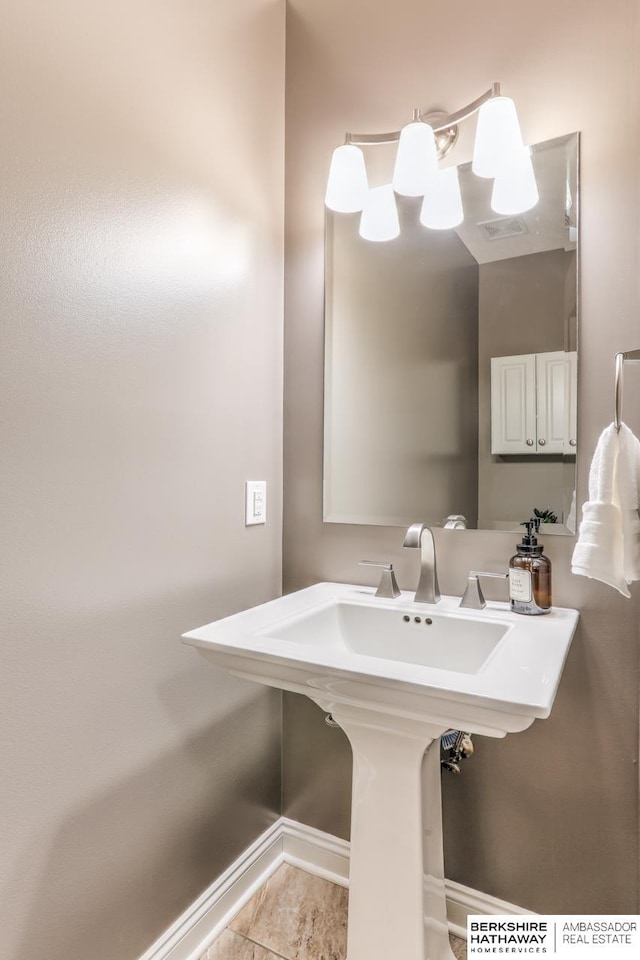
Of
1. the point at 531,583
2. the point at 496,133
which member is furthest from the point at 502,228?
the point at 531,583

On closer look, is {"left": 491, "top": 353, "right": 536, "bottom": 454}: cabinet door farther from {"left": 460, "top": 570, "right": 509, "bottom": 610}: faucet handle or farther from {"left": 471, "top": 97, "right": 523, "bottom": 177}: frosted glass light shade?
{"left": 471, "top": 97, "right": 523, "bottom": 177}: frosted glass light shade

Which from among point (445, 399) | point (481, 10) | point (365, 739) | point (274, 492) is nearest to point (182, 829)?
point (365, 739)

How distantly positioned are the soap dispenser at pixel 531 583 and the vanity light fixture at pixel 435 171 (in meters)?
0.81

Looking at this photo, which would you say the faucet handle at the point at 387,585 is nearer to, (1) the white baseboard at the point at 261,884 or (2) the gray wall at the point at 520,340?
(2) the gray wall at the point at 520,340

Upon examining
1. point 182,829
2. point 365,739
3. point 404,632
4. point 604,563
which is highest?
point 604,563

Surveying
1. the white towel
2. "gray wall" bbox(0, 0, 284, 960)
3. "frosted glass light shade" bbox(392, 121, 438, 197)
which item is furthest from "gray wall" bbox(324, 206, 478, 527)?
the white towel

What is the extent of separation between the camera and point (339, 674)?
0.80 metres

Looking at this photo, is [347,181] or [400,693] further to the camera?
[347,181]

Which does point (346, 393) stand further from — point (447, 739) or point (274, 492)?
point (447, 739)

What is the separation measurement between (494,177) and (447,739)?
1.30 meters

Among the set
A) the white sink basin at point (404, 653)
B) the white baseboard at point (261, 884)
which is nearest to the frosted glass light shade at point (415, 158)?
the white sink basin at point (404, 653)

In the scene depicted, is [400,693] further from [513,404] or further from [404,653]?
[513,404]

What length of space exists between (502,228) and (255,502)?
3.05 feet

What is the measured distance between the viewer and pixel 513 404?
122 cm
